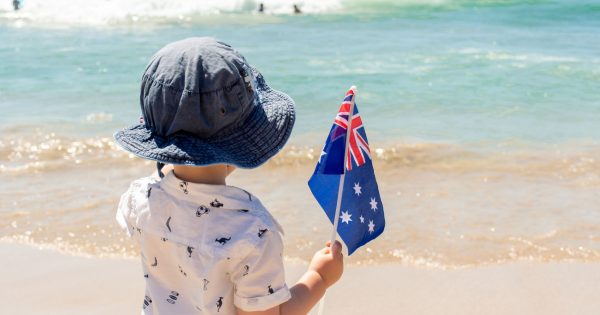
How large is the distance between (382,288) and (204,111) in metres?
2.21

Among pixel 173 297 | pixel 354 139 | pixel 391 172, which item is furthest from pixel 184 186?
pixel 391 172

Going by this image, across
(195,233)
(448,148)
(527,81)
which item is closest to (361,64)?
(527,81)

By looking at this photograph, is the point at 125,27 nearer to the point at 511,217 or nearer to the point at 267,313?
the point at 511,217

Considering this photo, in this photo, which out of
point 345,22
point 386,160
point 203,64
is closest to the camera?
point 203,64

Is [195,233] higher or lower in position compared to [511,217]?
higher

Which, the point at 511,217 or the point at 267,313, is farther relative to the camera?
the point at 511,217

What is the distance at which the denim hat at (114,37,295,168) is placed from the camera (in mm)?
1566

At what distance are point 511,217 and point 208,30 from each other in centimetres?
1233

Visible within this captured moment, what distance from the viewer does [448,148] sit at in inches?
237

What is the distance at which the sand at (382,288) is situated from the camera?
3426 millimetres

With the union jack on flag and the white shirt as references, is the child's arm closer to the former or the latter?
the white shirt

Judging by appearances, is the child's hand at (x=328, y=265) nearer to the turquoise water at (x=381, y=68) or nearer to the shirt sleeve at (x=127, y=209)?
the shirt sleeve at (x=127, y=209)

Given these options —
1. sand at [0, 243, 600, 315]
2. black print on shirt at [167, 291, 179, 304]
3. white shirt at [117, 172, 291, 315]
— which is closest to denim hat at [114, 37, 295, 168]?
white shirt at [117, 172, 291, 315]

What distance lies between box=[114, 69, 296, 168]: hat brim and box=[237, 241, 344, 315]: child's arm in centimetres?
35
